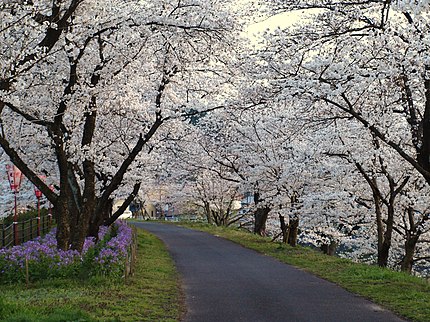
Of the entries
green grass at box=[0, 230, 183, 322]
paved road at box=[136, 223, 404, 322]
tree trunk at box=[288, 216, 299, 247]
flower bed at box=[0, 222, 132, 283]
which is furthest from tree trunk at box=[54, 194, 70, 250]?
tree trunk at box=[288, 216, 299, 247]

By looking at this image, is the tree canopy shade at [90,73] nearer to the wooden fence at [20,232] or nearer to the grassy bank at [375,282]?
the wooden fence at [20,232]

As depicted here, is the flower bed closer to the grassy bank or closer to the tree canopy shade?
the tree canopy shade

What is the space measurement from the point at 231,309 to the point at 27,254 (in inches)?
222

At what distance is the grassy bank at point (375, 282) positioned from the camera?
10586 mm

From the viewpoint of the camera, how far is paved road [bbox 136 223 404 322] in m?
9.84

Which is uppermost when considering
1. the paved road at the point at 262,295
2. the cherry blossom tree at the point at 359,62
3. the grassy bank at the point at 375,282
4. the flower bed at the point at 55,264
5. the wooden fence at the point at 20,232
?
the cherry blossom tree at the point at 359,62

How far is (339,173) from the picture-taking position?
2286 centimetres

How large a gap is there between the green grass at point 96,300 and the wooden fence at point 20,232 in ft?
19.2

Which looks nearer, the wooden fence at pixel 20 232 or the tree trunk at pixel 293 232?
the wooden fence at pixel 20 232

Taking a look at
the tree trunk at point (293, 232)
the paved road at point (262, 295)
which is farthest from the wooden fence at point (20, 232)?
the tree trunk at point (293, 232)

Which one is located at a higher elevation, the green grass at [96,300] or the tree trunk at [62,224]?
the tree trunk at [62,224]

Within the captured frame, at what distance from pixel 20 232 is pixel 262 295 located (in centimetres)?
1341

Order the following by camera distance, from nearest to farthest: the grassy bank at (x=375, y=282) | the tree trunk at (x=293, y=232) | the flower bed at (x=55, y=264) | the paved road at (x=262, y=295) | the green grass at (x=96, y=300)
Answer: the green grass at (x=96, y=300), the paved road at (x=262, y=295), the grassy bank at (x=375, y=282), the flower bed at (x=55, y=264), the tree trunk at (x=293, y=232)

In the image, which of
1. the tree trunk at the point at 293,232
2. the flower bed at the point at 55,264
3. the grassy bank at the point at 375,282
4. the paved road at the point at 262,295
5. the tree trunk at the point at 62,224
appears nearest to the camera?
the paved road at the point at 262,295
